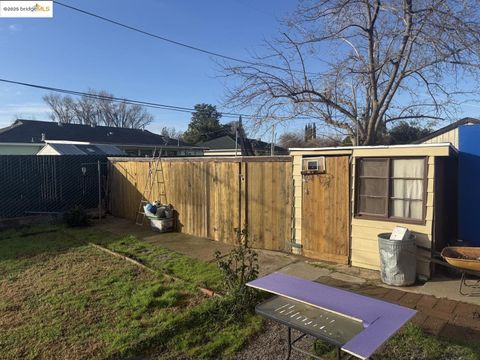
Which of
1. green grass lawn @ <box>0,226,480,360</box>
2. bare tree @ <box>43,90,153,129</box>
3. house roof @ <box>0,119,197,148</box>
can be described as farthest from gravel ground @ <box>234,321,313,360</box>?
bare tree @ <box>43,90,153,129</box>

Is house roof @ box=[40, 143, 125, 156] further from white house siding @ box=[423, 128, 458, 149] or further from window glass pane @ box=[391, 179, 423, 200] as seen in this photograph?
white house siding @ box=[423, 128, 458, 149]

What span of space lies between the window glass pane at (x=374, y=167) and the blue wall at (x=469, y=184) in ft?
5.03

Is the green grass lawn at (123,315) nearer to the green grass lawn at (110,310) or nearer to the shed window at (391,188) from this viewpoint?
the green grass lawn at (110,310)

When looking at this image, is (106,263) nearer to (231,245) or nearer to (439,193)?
(231,245)

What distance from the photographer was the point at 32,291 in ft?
→ 17.4

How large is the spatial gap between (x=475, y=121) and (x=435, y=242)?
7775 mm

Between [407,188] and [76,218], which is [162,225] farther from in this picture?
[407,188]

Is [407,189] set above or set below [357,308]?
above

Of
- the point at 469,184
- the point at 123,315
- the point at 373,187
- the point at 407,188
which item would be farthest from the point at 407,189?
the point at 123,315

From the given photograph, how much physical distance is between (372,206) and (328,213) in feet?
2.68

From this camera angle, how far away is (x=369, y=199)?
623cm

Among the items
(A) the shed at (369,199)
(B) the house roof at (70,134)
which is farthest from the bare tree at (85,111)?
(A) the shed at (369,199)

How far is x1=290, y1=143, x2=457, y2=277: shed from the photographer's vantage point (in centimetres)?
554

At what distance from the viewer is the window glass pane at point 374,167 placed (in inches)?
237
